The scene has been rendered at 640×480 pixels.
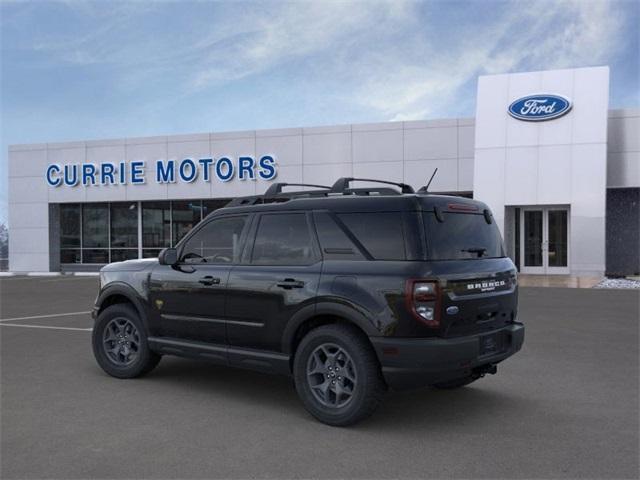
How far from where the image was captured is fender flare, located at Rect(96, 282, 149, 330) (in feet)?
21.7

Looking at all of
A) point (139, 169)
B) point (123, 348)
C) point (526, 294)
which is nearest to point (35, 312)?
point (123, 348)

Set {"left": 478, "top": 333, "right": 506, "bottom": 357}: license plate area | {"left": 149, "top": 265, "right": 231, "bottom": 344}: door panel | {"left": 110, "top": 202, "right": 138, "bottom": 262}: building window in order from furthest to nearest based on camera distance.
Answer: {"left": 110, "top": 202, "right": 138, "bottom": 262}: building window < {"left": 149, "top": 265, "right": 231, "bottom": 344}: door panel < {"left": 478, "top": 333, "right": 506, "bottom": 357}: license plate area

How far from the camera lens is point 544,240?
22828 mm

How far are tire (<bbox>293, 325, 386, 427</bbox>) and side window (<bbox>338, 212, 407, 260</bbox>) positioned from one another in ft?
2.24

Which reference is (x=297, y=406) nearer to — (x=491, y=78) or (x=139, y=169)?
(x=491, y=78)

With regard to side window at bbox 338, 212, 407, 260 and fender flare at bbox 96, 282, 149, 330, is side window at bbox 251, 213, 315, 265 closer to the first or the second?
side window at bbox 338, 212, 407, 260

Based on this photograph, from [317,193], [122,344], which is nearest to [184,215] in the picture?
[122,344]

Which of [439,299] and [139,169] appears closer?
[439,299]

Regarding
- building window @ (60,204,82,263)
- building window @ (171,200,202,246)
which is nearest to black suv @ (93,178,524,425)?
building window @ (171,200,202,246)

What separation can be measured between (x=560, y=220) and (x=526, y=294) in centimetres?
745

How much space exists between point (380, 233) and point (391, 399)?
5.91ft

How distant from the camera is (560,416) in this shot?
5.33m

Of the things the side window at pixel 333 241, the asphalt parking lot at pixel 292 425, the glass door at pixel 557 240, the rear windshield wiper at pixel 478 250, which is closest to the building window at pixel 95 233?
the glass door at pixel 557 240

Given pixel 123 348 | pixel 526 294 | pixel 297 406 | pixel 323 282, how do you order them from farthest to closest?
pixel 526 294
pixel 123 348
pixel 297 406
pixel 323 282
